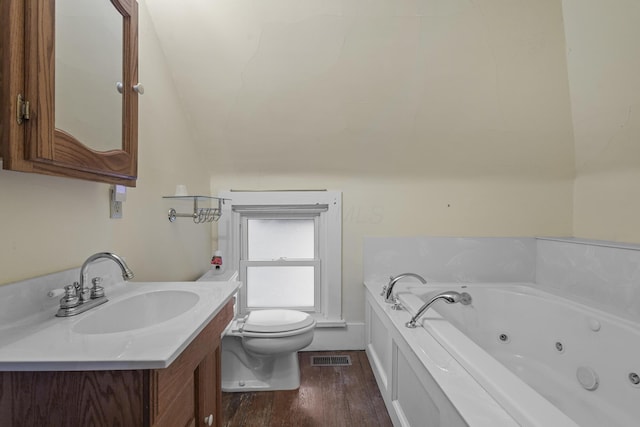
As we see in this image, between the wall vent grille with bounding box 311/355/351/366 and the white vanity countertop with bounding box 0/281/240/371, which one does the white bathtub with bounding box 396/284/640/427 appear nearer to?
the wall vent grille with bounding box 311/355/351/366

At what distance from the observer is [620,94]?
1630 mm

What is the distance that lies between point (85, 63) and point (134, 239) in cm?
72

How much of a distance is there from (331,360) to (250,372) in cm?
62

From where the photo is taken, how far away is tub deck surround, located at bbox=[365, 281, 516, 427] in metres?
0.89

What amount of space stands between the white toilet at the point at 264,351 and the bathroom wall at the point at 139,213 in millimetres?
515

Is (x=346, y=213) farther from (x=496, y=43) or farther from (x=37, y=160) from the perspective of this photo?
(x=37, y=160)

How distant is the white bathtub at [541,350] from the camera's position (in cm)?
98

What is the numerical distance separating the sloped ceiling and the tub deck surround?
3.70ft

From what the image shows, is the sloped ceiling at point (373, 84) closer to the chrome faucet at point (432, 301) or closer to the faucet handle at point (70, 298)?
the chrome faucet at point (432, 301)

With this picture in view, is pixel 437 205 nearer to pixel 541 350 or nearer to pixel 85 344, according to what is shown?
pixel 541 350

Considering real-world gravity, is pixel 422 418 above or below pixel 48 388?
below

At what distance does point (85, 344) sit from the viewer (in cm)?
71

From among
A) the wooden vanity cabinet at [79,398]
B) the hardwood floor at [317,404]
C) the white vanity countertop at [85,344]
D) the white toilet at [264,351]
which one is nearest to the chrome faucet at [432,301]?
the hardwood floor at [317,404]

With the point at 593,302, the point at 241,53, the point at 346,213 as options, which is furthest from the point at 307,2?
the point at 593,302
